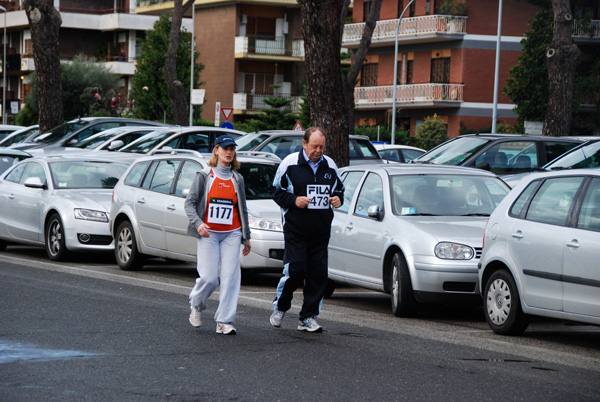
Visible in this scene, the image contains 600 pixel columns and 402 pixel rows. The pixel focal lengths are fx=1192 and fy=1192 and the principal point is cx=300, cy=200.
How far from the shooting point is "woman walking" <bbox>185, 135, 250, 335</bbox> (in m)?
10.5

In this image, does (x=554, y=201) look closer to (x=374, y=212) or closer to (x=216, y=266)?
(x=374, y=212)

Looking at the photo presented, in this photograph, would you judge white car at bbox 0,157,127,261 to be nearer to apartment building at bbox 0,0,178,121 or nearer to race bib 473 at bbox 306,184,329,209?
race bib 473 at bbox 306,184,329,209

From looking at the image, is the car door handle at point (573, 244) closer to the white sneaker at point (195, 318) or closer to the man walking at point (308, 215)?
the man walking at point (308, 215)

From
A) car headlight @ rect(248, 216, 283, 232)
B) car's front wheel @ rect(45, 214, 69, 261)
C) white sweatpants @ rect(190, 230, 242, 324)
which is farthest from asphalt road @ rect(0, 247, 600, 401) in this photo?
car's front wheel @ rect(45, 214, 69, 261)

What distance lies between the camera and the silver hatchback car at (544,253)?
9922mm

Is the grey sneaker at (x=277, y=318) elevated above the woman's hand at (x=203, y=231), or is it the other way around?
the woman's hand at (x=203, y=231)

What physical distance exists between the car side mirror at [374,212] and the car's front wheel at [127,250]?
16.0 feet

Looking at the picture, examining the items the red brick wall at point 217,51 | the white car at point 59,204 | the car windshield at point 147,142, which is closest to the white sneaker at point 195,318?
the white car at point 59,204

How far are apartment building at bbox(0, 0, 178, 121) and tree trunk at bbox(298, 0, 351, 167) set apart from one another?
63703mm

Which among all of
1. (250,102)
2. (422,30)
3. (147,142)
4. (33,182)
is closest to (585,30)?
(422,30)

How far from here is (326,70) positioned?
20047 mm

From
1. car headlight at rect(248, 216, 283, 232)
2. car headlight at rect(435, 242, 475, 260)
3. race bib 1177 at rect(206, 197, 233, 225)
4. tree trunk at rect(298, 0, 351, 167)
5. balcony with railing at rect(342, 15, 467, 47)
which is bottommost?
car headlight at rect(248, 216, 283, 232)

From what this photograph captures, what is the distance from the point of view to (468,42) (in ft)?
200

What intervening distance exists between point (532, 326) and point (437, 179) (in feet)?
6.91
